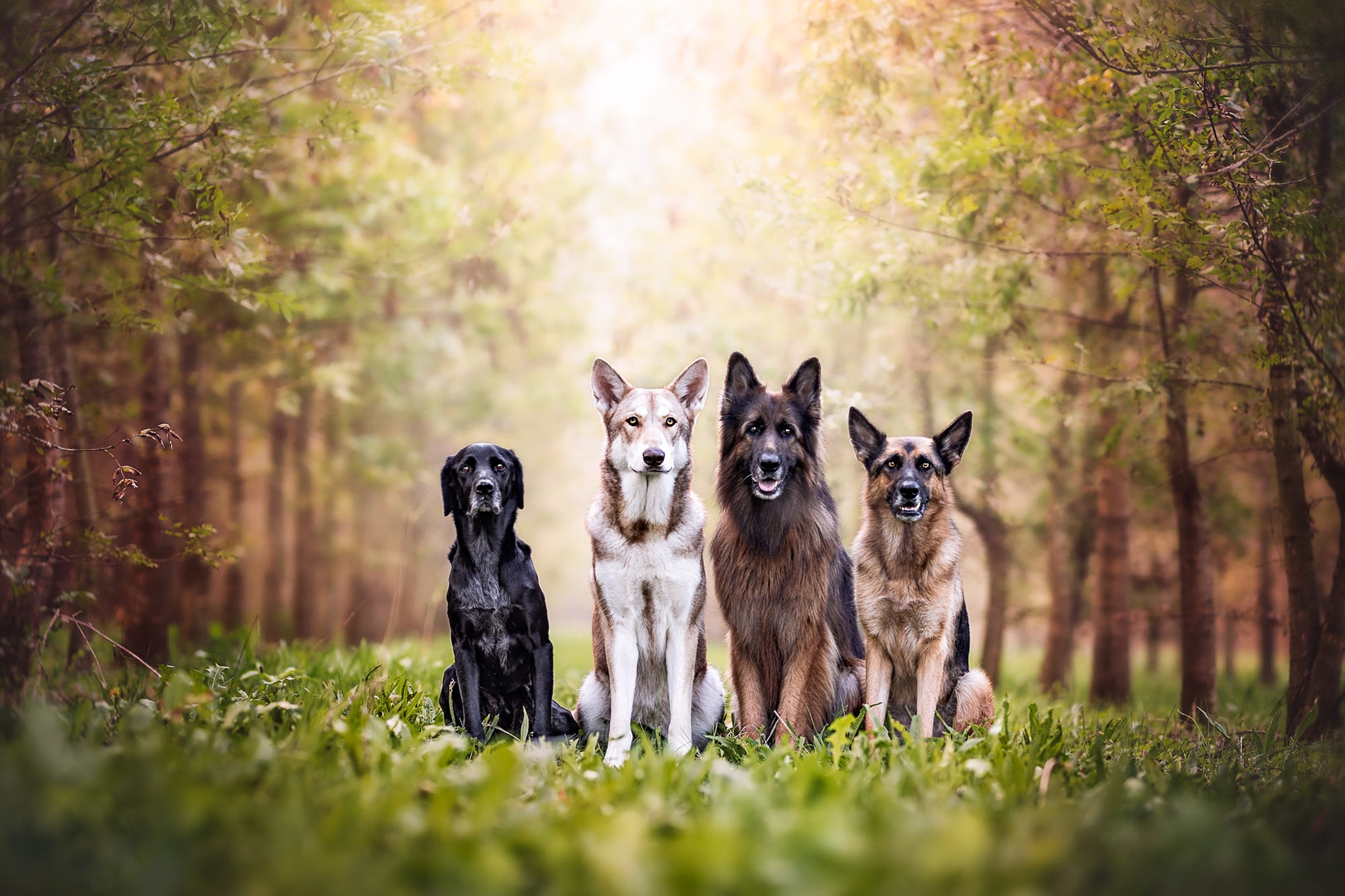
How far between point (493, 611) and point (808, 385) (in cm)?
231

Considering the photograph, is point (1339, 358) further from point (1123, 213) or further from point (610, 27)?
point (610, 27)

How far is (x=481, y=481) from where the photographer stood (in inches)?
182

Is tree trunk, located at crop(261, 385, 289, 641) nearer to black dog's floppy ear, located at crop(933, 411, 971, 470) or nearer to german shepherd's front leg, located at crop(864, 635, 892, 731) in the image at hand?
german shepherd's front leg, located at crop(864, 635, 892, 731)

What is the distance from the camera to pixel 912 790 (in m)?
3.26

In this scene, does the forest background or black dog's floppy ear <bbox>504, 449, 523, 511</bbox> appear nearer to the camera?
the forest background

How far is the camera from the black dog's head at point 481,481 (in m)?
4.63

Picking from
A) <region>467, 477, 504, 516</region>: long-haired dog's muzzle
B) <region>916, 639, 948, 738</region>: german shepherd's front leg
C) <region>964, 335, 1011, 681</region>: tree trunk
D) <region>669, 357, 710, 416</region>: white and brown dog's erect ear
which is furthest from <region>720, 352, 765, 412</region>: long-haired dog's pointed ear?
<region>964, 335, 1011, 681</region>: tree trunk

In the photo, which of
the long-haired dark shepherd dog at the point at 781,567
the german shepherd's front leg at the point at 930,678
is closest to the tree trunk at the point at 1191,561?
the german shepherd's front leg at the point at 930,678

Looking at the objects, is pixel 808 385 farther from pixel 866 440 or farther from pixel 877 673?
pixel 877 673

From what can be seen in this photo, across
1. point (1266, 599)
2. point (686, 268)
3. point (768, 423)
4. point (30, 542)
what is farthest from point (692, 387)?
point (1266, 599)

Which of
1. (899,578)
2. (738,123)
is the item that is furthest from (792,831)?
(738,123)

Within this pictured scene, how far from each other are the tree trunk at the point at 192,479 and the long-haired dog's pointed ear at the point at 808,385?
6350 millimetres

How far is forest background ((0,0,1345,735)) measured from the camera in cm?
456

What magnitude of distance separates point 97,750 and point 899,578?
13.2 feet
